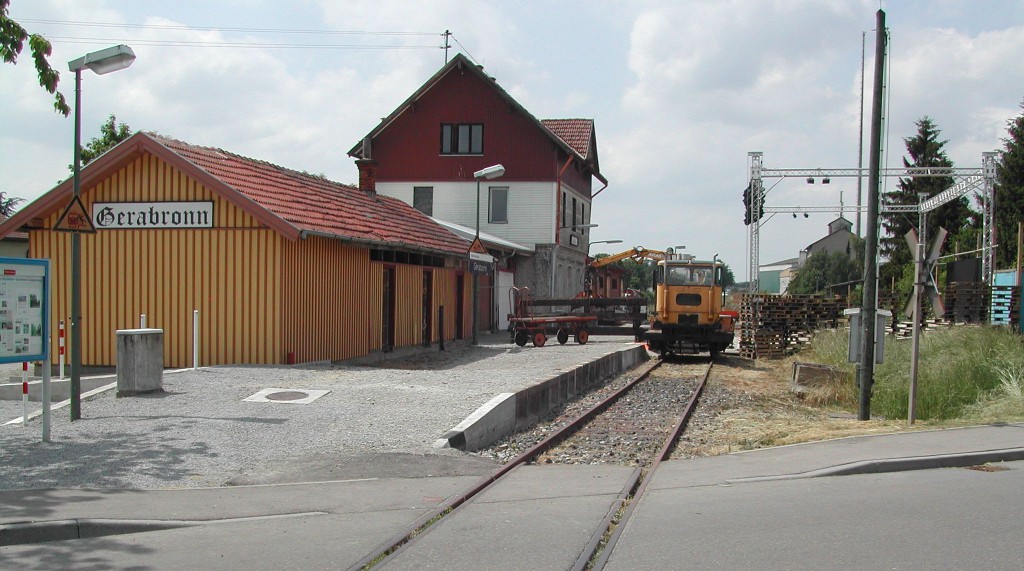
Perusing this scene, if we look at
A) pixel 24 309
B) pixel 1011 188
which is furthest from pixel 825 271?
pixel 24 309

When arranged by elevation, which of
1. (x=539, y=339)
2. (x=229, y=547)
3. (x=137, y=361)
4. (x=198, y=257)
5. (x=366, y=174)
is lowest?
(x=229, y=547)

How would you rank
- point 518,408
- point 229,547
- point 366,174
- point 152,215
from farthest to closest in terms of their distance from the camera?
point 366,174, point 152,215, point 518,408, point 229,547

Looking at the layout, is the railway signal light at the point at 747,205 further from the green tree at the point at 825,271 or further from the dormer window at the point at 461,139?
the green tree at the point at 825,271

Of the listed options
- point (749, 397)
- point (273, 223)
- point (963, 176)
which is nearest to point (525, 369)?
point (749, 397)

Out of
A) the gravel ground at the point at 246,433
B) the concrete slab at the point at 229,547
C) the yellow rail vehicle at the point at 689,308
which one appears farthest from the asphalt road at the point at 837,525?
the yellow rail vehicle at the point at 689,308

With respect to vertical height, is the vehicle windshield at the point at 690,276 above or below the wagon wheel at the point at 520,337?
above

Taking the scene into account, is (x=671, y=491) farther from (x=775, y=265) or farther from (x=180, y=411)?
(x=775, y=265)

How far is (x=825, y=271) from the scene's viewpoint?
77.8 m

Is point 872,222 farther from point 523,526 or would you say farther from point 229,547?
point 229,547

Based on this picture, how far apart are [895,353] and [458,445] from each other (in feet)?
40.6

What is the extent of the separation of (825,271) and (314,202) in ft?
216

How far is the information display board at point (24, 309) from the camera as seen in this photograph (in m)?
9.48

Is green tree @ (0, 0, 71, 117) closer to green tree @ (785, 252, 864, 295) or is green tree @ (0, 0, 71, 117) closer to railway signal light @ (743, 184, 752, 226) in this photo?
railway signal light @ (743, 184, 752, 226)

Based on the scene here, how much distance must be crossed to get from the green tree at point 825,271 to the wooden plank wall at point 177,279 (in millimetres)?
64114
